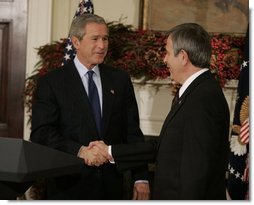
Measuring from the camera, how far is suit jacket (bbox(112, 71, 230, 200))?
5.82 ft

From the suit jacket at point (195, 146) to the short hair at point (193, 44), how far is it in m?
0.07

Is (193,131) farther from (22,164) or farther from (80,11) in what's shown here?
(80,11)

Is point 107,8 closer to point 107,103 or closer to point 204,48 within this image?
point 107,103

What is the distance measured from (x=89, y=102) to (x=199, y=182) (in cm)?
90

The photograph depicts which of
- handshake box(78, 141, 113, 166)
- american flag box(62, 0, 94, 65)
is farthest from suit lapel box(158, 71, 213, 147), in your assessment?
american flag box(62, 0, 94, 65)

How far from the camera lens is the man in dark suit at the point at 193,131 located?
1.78m

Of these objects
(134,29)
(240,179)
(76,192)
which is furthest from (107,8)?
(76,192)

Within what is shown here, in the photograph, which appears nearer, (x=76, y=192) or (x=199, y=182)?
(x=199, y=182)

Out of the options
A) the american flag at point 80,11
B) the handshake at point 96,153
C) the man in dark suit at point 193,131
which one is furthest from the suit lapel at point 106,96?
the american flag at point 80,11

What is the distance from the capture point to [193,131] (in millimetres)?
1794

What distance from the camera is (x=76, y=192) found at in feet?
7.95

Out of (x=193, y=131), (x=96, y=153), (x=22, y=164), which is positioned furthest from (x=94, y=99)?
(x=22, y=164)

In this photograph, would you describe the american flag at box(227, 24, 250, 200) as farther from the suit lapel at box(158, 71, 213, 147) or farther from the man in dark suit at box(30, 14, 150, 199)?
the suit lapel at box(158, 71, 213, 147)

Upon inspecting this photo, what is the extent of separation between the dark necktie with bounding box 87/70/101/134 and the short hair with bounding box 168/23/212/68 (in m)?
0.67
